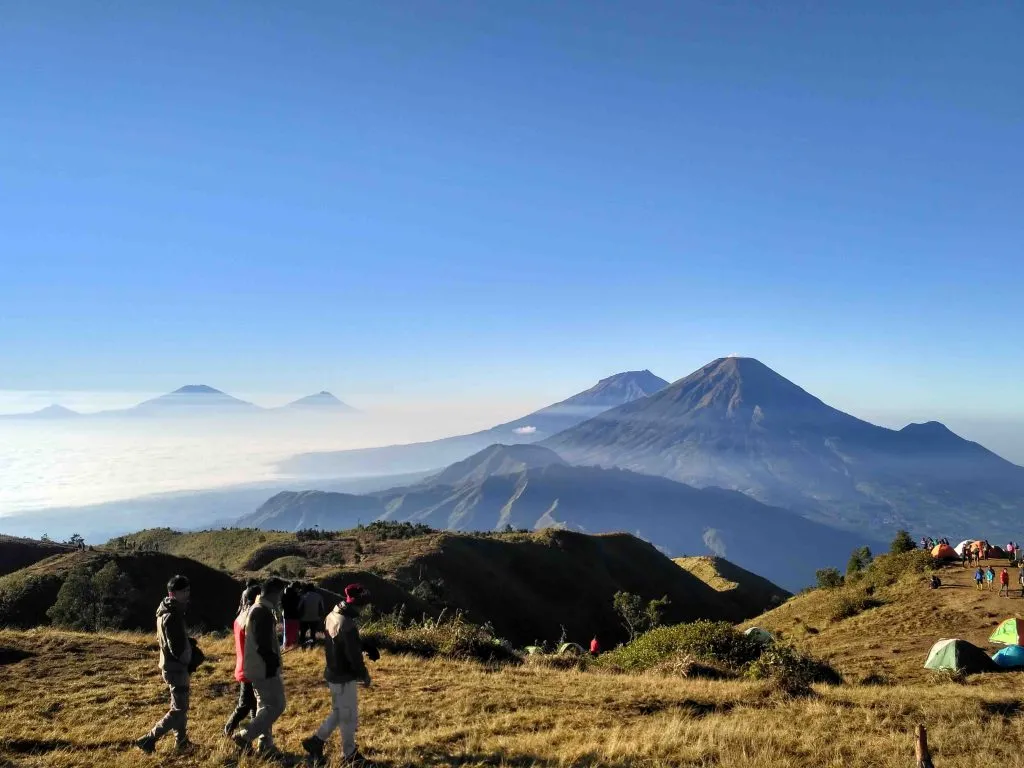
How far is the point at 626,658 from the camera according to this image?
18.1m

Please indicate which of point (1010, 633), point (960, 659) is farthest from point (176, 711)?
point (1010, 633)

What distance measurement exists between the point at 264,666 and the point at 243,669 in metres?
0.24

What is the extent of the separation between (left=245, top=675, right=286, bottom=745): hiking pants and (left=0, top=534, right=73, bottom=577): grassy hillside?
46.6 metres

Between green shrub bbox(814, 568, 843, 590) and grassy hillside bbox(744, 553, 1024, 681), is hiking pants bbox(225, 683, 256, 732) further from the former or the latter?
green shrub bbox(814, 568, 843, 590)

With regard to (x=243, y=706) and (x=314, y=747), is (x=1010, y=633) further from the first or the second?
(x=243, y=706)

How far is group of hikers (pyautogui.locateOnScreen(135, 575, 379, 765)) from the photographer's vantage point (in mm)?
7105

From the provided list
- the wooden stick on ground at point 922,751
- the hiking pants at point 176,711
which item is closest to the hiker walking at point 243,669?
the hiking pants at point 176,711

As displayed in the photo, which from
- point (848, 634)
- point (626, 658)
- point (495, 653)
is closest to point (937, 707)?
point (626, 658)

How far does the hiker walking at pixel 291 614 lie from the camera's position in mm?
8836

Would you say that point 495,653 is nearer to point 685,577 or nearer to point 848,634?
point 848,634

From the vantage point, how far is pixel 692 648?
17375mm

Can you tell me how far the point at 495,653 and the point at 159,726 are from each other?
10.4m

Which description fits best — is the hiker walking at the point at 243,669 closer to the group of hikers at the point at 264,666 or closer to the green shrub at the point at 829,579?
the group of hikers at the point at 264,666

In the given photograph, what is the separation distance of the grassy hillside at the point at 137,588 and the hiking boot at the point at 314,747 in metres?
26.0
